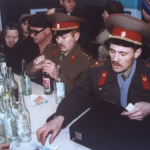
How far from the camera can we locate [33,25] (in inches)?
99.1

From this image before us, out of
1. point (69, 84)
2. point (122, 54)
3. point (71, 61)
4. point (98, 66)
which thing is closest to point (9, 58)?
point (71, 61)

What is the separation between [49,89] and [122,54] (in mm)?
699

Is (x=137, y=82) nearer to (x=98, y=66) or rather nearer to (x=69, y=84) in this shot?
(x=98, y=66)

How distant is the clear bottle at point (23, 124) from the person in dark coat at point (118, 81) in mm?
89

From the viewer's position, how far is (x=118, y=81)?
1.70 meters

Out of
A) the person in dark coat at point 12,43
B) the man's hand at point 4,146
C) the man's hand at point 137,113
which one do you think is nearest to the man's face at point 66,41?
the person in dark coat at point 12,43

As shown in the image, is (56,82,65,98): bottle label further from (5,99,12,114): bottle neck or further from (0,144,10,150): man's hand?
(0,144,10,150): man's hand

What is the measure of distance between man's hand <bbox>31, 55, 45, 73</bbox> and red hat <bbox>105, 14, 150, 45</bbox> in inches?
27.9

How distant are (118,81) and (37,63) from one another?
0.76 m

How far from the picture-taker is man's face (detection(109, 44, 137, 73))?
1.47 metres

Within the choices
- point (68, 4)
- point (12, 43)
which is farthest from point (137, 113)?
point (68, 4)

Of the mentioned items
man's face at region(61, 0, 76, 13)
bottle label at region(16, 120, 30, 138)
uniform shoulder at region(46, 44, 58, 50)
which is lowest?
bottle label at region(16, 120, 30, 138)

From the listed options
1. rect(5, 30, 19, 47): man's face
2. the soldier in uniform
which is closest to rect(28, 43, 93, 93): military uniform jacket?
the soldier in uniform

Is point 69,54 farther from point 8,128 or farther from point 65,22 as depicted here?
point 8,128
